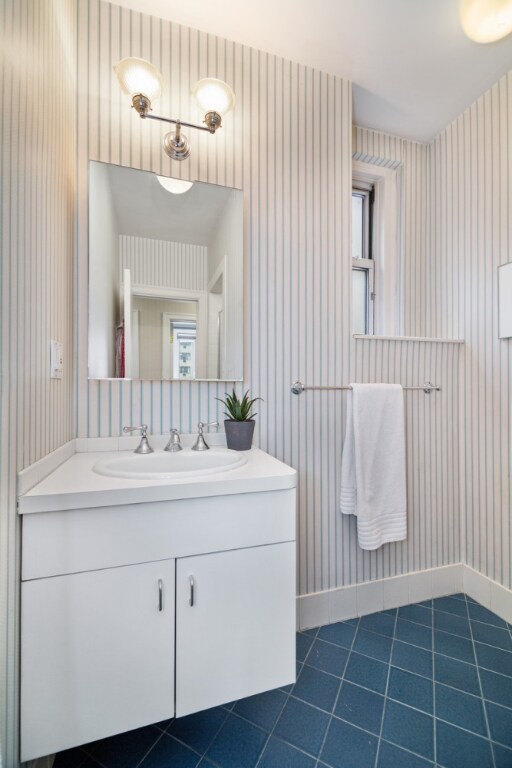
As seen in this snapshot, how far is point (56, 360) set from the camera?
3.45 feet

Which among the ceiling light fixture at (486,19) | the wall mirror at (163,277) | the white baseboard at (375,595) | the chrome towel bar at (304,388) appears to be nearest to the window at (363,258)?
the chrome towel bar at (304,388)

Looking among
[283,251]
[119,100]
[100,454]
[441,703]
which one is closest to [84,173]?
[119,100]

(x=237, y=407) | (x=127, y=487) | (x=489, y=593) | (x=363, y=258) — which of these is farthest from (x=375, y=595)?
(x=363, y=258)

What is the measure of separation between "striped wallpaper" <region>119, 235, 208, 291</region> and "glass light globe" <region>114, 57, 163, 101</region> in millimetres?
495

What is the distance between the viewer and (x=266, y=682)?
0.96m

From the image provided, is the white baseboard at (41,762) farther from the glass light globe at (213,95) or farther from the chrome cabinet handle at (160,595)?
the glass light globe at (213,95)

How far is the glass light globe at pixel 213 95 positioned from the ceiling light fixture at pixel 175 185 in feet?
0.89

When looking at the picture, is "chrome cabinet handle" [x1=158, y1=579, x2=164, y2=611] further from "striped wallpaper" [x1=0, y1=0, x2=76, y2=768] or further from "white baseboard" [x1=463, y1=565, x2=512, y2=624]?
"white baseboard" [x1=463, y1=565, x2=512, y2=624]

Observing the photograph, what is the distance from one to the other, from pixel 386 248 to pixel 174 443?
1661mm

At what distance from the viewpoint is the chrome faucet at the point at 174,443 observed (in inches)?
51.4

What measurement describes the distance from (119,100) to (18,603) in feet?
5.44

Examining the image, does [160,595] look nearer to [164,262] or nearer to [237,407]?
[237,407]

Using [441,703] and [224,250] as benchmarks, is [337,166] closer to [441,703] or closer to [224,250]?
[224,250]

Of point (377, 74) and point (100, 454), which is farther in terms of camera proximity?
point (377, 74)
